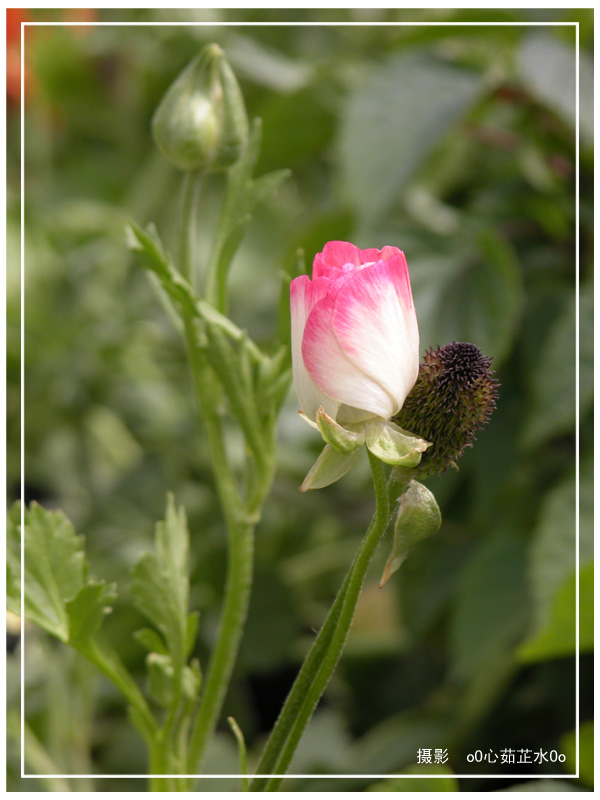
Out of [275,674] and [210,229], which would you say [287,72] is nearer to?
[210,229]

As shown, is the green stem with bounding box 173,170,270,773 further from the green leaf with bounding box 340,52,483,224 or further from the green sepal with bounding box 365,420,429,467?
the green leaf with bounding box 340,52,483,224

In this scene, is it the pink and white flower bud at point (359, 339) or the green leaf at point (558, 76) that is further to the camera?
the green leaf at point (558, 76)

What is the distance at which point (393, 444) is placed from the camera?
146mm

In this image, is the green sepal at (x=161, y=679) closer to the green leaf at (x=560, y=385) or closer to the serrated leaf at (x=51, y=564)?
the serrated leaf at (x=51, y=564)

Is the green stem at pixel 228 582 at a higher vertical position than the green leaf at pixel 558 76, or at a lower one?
lower

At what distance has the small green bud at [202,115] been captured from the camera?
7.6 inches

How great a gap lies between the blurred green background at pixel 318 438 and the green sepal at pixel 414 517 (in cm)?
9

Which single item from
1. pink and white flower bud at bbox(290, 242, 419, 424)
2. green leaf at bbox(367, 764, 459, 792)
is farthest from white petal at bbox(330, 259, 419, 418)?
green leaf at bbox(367, 764, 459, 792)

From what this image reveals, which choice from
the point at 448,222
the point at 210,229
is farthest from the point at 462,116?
the point at 210,229

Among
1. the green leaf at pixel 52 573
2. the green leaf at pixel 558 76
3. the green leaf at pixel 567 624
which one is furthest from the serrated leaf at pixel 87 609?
the green leaf at pixel 558 76

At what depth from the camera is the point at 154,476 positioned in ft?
1.34

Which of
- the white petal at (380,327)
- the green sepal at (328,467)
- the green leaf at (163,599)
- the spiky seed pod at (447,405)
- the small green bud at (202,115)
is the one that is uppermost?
the small green bud at (202,115)

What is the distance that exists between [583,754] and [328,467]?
13 centimetres

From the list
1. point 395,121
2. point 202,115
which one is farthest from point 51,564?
point 395,121
